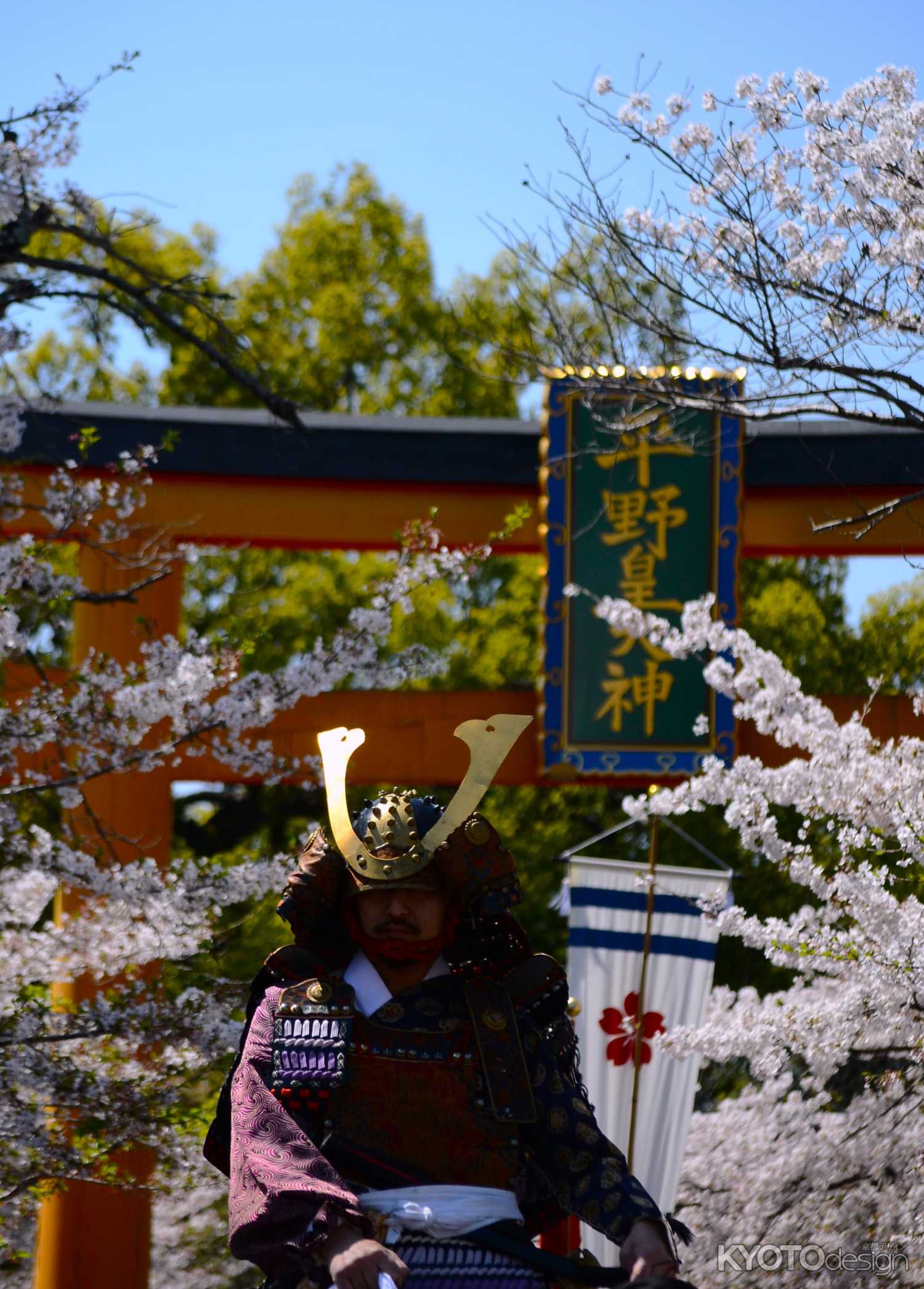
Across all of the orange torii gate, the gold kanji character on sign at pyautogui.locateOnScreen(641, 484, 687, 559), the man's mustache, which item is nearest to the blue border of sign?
the orange torii gate

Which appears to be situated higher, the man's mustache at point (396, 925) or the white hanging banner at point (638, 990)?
the man's mustache at point (396, 925)

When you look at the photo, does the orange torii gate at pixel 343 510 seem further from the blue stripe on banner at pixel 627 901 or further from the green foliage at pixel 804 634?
the green foliage at pixel 804 634

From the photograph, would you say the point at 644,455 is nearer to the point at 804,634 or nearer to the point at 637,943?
the point at 637,943

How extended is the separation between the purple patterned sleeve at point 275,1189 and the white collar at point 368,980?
0.81 ft

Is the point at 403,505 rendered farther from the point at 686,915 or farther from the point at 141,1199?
the point at 141,1199

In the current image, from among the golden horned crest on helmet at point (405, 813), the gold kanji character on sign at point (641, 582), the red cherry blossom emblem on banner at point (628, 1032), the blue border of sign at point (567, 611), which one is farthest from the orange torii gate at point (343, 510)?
the golden horned crest on helmet at point (405, 813)

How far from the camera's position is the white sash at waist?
2828 mm

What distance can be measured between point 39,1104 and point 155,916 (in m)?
0.90

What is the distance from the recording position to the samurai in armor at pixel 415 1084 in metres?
2.79

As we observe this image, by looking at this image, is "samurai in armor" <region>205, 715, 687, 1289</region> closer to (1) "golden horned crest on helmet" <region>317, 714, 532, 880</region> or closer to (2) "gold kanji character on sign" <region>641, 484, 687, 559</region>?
(1) "golden horned crest on helmet" <region>317, 714, 532, 880</region>

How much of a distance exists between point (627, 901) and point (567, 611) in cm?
193

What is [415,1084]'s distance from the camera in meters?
2.99

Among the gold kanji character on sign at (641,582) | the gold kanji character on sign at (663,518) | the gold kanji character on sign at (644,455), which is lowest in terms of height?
the gold kanji character on sign at (641,582)

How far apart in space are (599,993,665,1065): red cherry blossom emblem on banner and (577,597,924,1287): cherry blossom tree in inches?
11.0
